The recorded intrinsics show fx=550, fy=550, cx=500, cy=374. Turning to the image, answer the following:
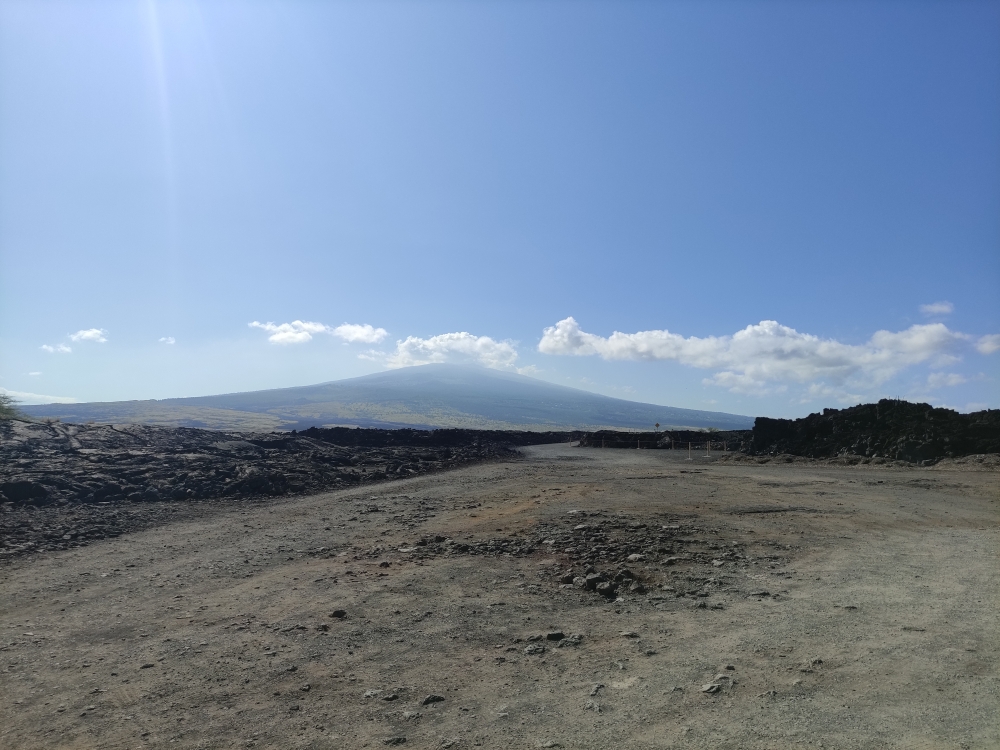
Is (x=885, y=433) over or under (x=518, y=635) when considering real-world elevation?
over

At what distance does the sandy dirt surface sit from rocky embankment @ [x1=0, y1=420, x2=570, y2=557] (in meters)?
1.66

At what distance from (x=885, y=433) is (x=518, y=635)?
1048 inches

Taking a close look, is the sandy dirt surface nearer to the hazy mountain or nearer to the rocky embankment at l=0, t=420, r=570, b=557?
the rocky embankment at l=0, t=420, r=570, b=557

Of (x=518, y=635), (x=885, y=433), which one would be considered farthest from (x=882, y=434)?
(x=518, y=635)

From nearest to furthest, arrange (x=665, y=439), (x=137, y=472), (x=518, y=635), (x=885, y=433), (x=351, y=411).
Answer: (x=518, y=635) → (x=137, y=472) → (x=885, y=433) → (x=665, y=439) → (x=351, y=411)

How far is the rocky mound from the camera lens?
902 inches

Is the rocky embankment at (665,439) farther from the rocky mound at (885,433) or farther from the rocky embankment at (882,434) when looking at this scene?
the rocky mound at (885,433)

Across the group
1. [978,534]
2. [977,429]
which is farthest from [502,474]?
[977,429]

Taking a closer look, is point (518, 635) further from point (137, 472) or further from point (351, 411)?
point (351, 411)

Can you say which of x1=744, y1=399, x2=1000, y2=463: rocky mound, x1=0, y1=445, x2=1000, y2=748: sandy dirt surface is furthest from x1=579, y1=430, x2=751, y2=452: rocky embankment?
x1=0, y1=445, x2=1000, y2=748: sandy dirt surface

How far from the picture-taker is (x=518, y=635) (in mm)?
5828

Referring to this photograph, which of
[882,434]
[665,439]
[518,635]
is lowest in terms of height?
[518,635]

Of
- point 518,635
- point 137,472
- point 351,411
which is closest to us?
point 518,635

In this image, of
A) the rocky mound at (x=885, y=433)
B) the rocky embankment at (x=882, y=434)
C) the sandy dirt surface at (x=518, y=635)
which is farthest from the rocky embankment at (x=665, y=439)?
the sandy dirt surface at (x=518, y=635)
